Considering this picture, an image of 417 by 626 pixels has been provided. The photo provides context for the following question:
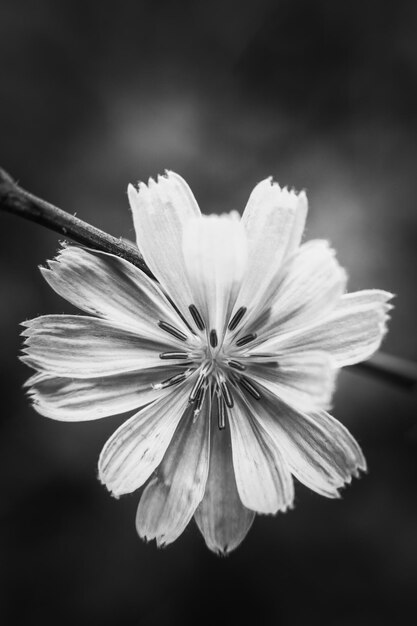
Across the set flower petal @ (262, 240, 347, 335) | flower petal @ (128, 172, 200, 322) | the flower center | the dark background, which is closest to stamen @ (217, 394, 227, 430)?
the flower center

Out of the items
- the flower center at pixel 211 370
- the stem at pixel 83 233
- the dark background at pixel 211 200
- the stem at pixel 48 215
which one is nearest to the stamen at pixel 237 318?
the flower center at pixel 211 370

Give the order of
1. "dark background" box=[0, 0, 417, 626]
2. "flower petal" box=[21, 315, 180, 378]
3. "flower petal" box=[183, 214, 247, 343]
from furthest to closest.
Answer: "dark background" box=[0, 0, 417, 626] → "flower petal" box=[21, 315, 180, 378] → "flower petal" box=[183, 214, 247, 343]

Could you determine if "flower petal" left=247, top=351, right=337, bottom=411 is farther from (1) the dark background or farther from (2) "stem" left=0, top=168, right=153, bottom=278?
(1) the dark background

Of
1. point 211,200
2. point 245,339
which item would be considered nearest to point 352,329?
point 245,339

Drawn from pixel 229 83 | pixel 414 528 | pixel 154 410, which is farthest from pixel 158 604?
pixel 229 83

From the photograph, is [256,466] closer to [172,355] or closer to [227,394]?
[227,394]
